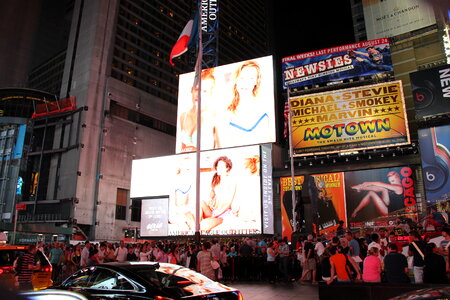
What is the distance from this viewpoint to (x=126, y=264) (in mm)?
6996

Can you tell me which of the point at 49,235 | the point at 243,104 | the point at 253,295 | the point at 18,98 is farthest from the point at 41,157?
the point at 253,295

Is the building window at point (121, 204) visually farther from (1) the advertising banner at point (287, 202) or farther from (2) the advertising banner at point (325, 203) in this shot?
(2) the advertising banner at point (325, 203)

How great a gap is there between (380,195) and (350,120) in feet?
24.3

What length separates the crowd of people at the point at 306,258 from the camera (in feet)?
28.8

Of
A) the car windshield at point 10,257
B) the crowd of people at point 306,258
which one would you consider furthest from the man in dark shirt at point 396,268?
the car windshield at point 10,257

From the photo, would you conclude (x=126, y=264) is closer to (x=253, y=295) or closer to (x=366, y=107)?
(x=253, y=295)

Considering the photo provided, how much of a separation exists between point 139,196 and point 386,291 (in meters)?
32.0

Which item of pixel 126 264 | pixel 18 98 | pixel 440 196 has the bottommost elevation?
pixel 126 264

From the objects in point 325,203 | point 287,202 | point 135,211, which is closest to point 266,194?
point 287,202

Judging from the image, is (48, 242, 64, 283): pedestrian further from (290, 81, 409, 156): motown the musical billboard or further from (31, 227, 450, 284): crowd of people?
(290, 81, 409, 156): motown the musical billboard

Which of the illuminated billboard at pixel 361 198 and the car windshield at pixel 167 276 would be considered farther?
the illuminated billboard at pixel 361 198

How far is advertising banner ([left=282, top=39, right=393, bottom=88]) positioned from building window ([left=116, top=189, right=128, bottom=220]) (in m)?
28.6

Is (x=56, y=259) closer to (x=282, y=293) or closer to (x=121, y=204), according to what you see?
(x=282, y=293)

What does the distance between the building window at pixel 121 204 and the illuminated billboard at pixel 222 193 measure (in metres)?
17.4
